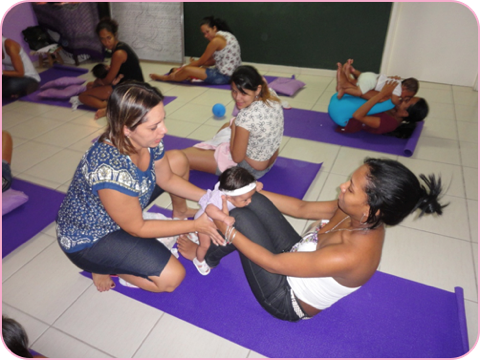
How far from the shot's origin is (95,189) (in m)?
1.37

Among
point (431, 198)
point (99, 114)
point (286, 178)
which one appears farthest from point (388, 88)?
point (99, 114)

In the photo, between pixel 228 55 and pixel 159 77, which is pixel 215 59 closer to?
pixel 228 55

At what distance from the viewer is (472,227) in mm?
2316

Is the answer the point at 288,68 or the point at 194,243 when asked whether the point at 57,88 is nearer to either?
the point at 288,68

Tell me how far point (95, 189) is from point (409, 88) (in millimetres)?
3063

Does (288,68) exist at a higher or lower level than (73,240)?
lower

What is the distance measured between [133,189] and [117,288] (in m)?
0.76

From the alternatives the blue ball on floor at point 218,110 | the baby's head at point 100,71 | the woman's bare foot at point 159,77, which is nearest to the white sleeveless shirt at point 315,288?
the blue ball on floor at point 218,110

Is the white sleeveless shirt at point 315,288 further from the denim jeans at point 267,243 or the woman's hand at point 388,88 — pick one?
the woman's hand at point 388,88

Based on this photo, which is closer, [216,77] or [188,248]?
[188,248]

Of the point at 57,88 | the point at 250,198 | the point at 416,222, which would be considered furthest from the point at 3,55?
the point at 416,222

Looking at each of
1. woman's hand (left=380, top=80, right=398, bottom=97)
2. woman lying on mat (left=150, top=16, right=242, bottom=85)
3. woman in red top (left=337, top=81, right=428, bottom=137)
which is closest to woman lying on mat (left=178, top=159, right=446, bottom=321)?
woman in red top (left=337, top=81, right=428, bottom=137)

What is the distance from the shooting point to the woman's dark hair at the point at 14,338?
3.57 ft

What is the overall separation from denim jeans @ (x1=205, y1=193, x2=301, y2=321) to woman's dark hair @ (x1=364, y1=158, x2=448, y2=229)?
20.1 inches
